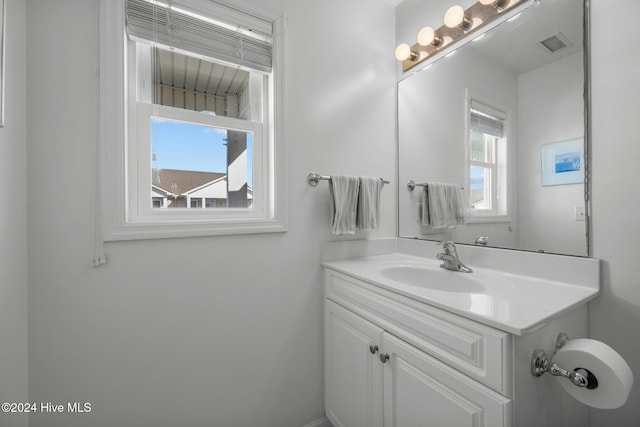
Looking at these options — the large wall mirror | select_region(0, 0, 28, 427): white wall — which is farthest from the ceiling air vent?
select_region(0, 0, 28, 427): white wall

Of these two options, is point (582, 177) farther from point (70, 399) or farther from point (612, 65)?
point (70, 399)

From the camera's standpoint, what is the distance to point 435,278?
3.87 feet

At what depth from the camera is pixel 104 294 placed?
911 mm

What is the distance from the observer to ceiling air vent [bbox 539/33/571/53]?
0.92 m

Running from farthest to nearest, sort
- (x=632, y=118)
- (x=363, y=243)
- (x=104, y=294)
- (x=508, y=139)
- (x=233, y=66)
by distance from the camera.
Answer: (x=363, y=243), (x=233, y=66), (x=508, y=139), (x=104, y=294), (x=632, y=118)

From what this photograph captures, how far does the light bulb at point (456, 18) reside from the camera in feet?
3.90

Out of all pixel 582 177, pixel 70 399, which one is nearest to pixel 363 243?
pixel 582 177

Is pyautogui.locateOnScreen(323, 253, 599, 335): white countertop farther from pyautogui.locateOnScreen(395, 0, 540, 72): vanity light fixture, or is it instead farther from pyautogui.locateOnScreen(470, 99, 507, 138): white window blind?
pyautogui.locateOnScreen(395, 0, 540, 72): vanity light fixture

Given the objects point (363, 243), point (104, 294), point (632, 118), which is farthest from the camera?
point (363, 243)

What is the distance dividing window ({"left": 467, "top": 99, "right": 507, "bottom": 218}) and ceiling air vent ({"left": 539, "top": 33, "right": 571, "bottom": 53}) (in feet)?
0.81

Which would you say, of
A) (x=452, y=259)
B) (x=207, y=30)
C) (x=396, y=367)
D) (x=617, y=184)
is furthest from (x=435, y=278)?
(x=207, y=30)

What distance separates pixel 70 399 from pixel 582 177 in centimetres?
188

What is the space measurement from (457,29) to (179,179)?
4.83 ft

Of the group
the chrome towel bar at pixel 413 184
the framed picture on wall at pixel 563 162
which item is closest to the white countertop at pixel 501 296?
the framed picture on wall at pixel 563 162
